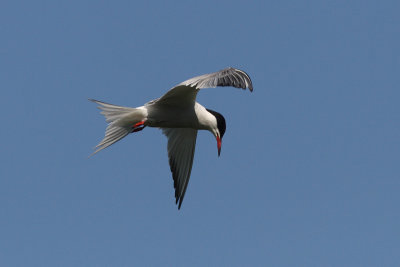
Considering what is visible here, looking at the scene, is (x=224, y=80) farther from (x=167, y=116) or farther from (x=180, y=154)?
(x=180, y=154)

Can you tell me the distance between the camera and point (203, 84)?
7.94 meters

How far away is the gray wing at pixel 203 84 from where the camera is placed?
308 inches

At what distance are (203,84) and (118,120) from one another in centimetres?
219

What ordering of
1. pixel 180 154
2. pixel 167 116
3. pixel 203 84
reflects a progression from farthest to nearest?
pixel 180 154
pixel 167 116
pixel 203 84

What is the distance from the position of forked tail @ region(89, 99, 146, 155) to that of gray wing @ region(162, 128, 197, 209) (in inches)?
58.2

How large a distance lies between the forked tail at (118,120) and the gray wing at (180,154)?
148 cm

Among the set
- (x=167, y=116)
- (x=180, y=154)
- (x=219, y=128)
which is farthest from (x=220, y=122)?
(x=180, y=154)

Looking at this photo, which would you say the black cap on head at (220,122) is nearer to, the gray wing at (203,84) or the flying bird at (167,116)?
the flying bird at (167,116)

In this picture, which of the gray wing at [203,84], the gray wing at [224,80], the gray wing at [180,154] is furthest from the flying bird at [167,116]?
the gray wing at [180,154]

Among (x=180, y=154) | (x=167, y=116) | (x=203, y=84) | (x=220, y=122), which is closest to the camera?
(x=203, y=84)

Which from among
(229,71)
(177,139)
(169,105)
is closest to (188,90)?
(169,105)

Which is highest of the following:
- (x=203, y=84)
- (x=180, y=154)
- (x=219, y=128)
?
(x=203, y=84)

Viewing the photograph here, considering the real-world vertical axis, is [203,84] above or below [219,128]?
above

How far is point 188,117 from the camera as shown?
977 centimetres
